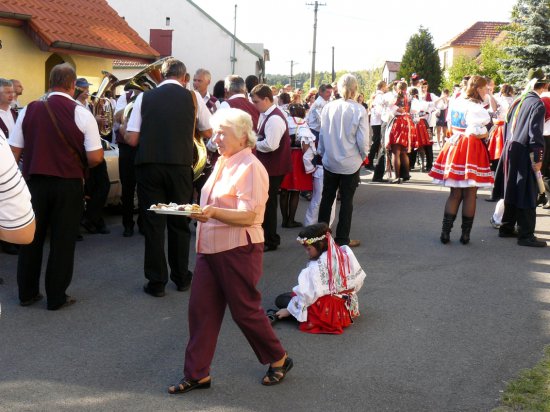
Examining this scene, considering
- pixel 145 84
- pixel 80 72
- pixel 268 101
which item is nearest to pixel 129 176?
pixel 145 84

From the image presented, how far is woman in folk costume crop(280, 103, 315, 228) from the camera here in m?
10.8

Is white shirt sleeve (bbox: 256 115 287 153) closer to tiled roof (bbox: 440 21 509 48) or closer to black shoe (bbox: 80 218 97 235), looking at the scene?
black shoe (bbox: 80 218 97 235)

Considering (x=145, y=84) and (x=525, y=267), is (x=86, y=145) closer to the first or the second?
(x=145, y=84)

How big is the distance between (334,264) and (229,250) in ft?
Answer: 5.71

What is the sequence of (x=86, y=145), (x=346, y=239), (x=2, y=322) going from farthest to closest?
(x=346, y=239) → (x=86, y=145) → (x=2, y=322)

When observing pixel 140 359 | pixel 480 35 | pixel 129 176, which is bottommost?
pixel 140 359

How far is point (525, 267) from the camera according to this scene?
8.80m

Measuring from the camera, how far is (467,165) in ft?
31.3

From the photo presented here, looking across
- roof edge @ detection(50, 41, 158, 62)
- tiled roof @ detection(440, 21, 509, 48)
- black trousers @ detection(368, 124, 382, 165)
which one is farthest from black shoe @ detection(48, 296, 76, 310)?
tiled roof @ detection(440, 21, 509, 48)

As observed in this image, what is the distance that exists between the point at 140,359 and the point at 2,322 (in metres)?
1.51

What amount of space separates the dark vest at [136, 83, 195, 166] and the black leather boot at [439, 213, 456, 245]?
4103 millimetres

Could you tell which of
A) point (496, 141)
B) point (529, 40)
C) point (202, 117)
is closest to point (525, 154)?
point (202, 117)

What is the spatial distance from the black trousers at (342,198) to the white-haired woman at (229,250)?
4.52 metres

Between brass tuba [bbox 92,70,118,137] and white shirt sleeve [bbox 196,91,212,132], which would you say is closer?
white shirt sleeve [bbox 196,91,212,132]
